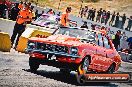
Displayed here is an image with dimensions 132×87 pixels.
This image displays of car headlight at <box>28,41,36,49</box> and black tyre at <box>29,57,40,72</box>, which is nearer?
car headlight at <box>28,41,36,49</box>

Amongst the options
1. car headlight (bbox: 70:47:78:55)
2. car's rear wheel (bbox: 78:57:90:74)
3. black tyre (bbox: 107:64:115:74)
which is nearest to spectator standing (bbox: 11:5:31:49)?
black tyre (bbox: 107:64:115:74)

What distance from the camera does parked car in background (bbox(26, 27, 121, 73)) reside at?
10.4 meters

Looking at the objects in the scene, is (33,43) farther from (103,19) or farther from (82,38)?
(103,19)

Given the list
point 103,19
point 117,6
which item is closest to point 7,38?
point 103,19

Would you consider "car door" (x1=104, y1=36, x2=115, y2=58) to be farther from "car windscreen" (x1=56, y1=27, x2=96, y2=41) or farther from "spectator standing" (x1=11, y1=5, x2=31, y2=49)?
"spectator standing" (x1=11, y1=5, x2=31, y2=49)

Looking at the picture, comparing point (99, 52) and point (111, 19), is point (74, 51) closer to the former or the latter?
point (99, 52)

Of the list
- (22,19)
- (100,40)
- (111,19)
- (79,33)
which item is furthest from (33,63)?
(111,19)

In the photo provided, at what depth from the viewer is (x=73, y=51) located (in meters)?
10.3

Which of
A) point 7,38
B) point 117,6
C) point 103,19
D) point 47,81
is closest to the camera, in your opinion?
point 47,81

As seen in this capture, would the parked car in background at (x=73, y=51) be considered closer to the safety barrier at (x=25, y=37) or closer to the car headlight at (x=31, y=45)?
the car headlight at (x=31, y=45)

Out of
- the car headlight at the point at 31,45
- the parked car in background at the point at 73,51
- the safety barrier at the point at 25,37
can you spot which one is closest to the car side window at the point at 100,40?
the parked car in background at the point at 73,51

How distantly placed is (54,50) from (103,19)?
104 ft

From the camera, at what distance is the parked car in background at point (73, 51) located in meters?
10.4

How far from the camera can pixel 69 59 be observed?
10.3 m
